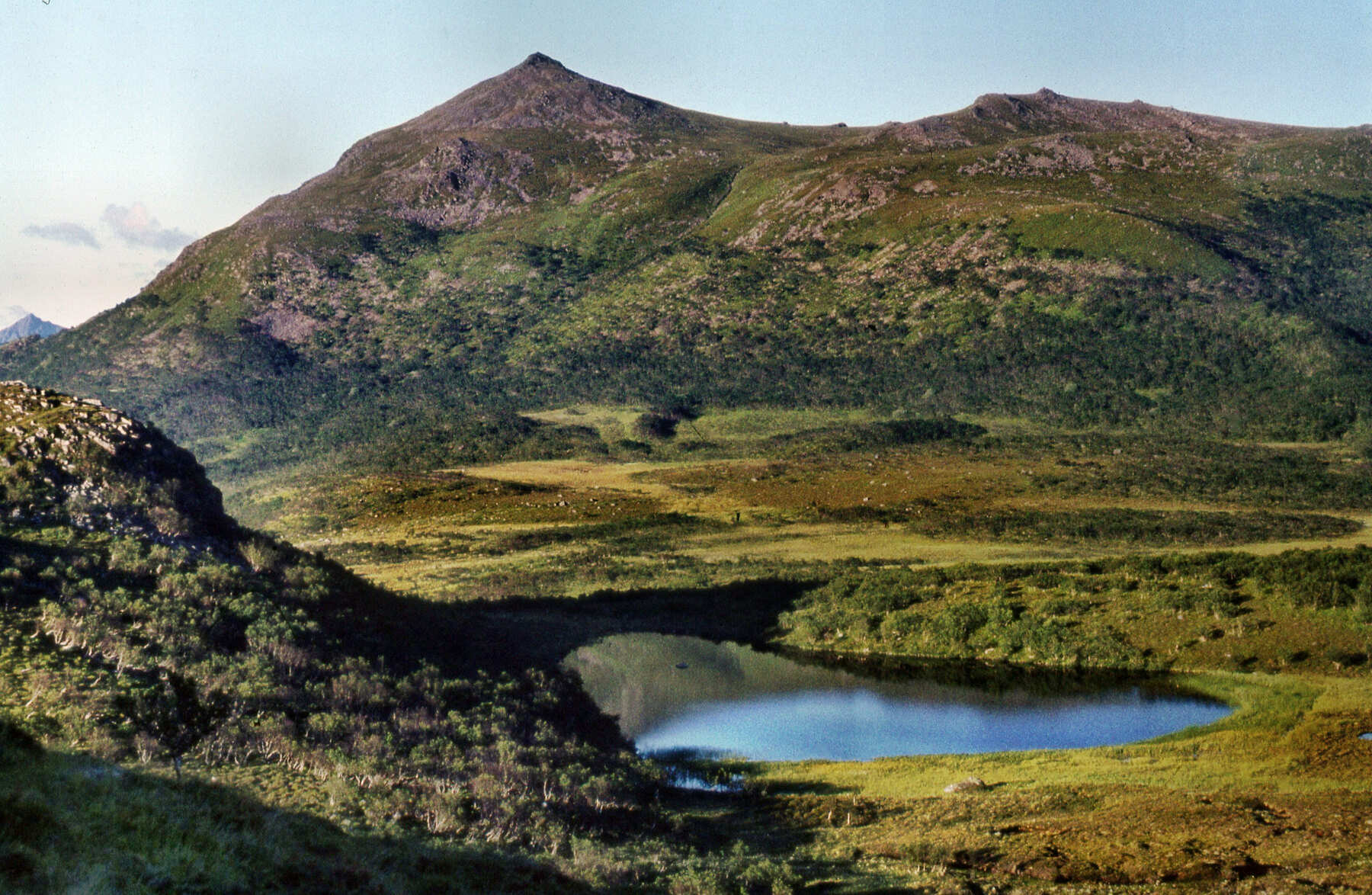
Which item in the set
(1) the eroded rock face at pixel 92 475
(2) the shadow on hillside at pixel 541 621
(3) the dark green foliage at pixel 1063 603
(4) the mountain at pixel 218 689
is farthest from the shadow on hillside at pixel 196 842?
(3) the dark green foliage at pixel 1063 603

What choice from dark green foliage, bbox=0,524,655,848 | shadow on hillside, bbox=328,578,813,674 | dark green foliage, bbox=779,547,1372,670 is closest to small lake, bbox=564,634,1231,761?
dark green foliage, bbox=779,547,1372,670

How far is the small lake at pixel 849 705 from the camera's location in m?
32.2

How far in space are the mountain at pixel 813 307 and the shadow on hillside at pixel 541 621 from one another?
2464 inches

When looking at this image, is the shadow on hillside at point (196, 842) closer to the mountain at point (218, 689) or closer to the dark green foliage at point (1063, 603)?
the mountain at point (218, 689)

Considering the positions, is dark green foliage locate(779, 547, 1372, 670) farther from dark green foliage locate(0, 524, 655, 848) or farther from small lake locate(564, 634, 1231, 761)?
dark green foliage locate(0, 524, 655, 848)

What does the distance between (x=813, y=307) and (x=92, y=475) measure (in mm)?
130687

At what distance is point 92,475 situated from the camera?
2450cm

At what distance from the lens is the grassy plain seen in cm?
1997

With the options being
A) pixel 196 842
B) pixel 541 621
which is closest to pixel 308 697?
pixel 196 842

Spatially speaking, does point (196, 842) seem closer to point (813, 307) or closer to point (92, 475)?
point (92, 475)

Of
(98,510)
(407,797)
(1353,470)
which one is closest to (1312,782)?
(407,797)

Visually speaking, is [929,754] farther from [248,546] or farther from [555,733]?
[248,546]

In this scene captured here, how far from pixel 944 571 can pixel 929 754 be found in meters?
19.7

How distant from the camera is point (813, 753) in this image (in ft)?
103
